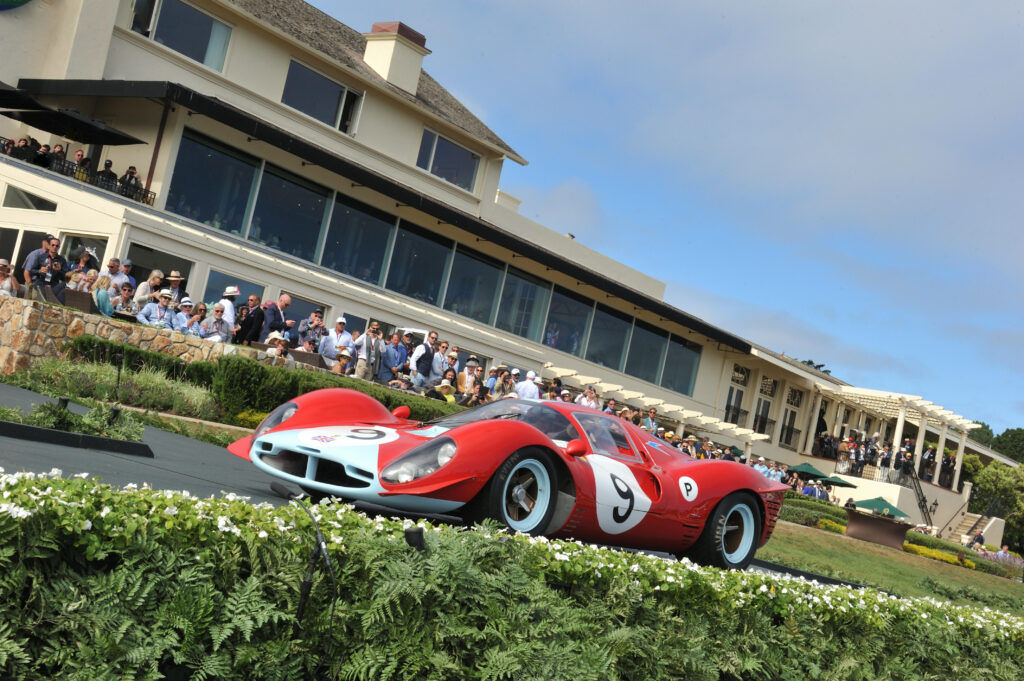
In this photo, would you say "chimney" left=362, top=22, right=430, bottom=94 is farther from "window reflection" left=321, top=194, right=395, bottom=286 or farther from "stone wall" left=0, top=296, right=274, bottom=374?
"stone wall" left=0, top=296, right=274, bottom=374

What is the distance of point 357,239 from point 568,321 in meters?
10.1

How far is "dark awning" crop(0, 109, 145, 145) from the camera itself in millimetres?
21078

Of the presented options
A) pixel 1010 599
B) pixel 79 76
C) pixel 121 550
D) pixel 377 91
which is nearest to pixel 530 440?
pixel 121 550

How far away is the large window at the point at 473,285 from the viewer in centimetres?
3072

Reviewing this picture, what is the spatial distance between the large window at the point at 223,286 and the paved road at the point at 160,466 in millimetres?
11875

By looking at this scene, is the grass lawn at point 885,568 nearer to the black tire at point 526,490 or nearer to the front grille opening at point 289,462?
the black tire at point 526,490

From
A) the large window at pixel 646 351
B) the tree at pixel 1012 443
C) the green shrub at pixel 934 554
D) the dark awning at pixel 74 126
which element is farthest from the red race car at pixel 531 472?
the tree at pixel 1012 443

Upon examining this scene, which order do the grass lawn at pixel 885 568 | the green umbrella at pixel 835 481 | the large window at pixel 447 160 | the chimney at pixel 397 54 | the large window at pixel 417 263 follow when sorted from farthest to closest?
the green umbrella at pixel 835 481, the large window at pixel 447 160, the chimney at pixel 397 54, the large window at pixel 417 263, the grass lawn at pixel 885 568

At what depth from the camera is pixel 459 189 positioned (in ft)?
107

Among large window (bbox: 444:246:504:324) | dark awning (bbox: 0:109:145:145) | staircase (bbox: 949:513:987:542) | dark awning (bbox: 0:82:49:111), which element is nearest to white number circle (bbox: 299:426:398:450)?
dark awning (bbox: 0:109:145:145)

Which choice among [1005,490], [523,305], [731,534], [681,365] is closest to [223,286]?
[523,305]

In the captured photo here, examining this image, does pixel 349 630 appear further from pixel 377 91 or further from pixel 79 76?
pixel 377 91

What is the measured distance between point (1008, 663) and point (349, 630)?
19.3 ft

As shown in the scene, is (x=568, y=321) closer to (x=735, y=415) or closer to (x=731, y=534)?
(x=735, y=415)
